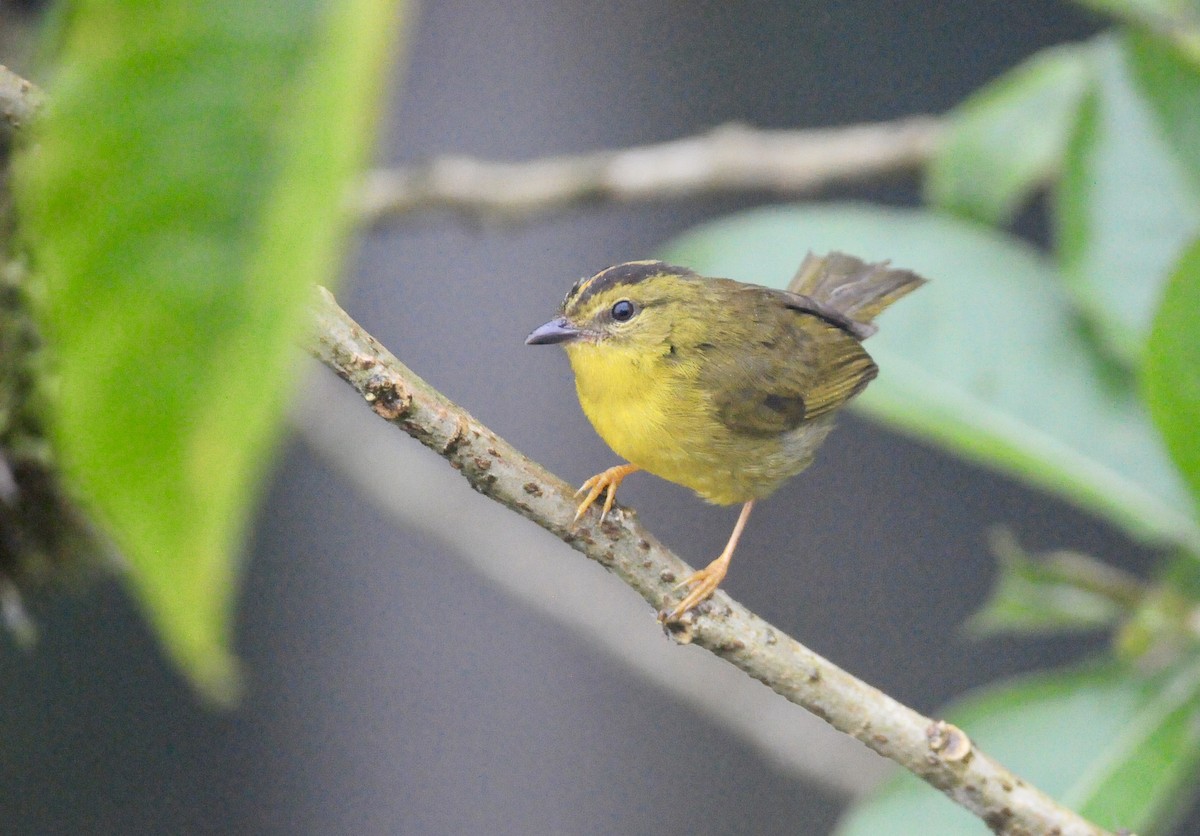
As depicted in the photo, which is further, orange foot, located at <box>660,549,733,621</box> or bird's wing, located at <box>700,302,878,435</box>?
bird's wing, located at <box>700,302,878,435</box>

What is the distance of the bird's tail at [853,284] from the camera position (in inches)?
109

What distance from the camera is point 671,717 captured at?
5023 mm

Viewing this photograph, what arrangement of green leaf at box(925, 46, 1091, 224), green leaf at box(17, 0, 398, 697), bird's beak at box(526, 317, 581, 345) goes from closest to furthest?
green leaf at box(17, 0, 398, 697), bird's beak at box(526, 317, 581, 345), green leaf at box(925, 46, 1091, 224)

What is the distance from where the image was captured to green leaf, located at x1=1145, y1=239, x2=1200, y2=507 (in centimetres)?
192

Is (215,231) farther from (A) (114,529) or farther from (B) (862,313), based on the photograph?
(B) (862,313)

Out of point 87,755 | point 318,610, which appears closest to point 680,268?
point 318,610

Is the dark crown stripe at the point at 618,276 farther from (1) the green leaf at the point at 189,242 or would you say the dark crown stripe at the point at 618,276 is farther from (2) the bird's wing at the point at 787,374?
(1) the green leaf at the point at 189,242

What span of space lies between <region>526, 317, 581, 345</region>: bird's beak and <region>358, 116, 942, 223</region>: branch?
0.58 metres

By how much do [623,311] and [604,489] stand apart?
0.72 m

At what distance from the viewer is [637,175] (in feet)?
9.59

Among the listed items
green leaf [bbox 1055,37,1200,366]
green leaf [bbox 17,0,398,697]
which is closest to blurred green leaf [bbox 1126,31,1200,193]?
green leaf [bbox 1055,37,1200,366]

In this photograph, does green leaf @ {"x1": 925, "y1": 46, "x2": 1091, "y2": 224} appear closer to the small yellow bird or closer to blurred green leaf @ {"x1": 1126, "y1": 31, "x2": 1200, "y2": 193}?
blurred green leaf @ {"x1": 1126, "y1": 31, "x2": 1200, "y2": 193}

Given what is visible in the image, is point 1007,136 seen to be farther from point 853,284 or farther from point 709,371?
point 709,371

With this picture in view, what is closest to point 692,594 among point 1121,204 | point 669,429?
point 669,429
